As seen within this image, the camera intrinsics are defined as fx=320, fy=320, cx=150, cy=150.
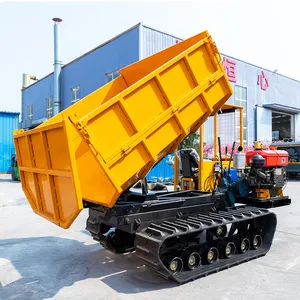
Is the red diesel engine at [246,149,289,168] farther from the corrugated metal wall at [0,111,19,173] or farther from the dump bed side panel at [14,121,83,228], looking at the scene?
the corrugated metal wall at [0,111,19,173]

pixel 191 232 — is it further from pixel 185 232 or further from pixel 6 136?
pixel 6 136

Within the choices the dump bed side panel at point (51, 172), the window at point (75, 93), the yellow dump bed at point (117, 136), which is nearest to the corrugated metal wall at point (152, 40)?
the window at point (75, 93)

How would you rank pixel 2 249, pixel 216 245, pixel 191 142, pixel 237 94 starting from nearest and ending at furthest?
pixel 216 245, pixel 2 249, pixel 191 142, pixel 237 94

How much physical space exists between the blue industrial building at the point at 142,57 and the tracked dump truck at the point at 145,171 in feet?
37.7

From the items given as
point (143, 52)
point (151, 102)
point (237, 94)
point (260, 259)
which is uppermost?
point (143, 52)

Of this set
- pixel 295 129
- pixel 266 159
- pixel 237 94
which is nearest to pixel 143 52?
pixel 237 94

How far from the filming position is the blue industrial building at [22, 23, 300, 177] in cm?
1756

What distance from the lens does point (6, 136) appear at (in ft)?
80.7

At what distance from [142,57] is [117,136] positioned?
1426 centimetres

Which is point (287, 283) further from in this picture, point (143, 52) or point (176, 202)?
point (143, 52)

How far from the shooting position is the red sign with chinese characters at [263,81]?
24.2 metres

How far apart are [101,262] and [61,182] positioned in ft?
5.83

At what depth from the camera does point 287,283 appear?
13.5 feet

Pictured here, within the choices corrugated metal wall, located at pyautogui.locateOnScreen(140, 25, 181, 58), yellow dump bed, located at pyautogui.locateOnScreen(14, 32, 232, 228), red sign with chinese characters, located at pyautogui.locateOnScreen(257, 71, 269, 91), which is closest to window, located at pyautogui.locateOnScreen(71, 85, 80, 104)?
corrugated metal wall, located at pyautogui.locateOnScreen(140, 25, 181, 58)
